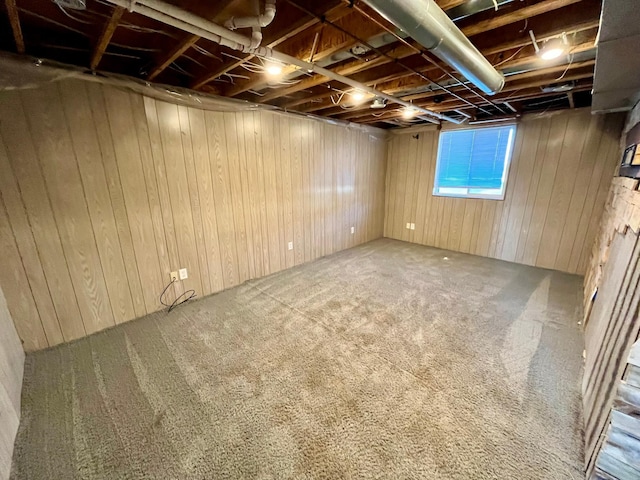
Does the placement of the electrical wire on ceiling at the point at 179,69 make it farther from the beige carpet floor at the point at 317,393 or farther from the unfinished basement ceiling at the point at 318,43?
the beige carpet floor at the point at 317,393

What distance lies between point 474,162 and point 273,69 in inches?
144

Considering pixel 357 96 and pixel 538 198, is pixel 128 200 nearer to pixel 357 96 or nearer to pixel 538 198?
pixel 357 96

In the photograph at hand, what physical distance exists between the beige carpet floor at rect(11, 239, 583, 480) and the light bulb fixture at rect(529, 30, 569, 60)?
2126 mm

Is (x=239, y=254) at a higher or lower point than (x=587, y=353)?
higher

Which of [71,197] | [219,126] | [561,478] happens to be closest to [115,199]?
[71,197]

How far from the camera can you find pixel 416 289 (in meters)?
3.03

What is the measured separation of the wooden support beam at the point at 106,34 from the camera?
1221mm

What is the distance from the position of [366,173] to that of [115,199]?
3.80 m

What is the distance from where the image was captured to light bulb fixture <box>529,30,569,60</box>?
4.99 feet

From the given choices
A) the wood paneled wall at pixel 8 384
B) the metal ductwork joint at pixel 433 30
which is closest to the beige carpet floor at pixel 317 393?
the wood paneled wall at pixel 8 384

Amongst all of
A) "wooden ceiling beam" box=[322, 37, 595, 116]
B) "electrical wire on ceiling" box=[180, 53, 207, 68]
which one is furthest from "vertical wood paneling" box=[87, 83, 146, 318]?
"wooden ceiling beam" box=[322, 37, 595, 116]

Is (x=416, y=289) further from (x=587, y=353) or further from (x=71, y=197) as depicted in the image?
(x=71, y=197)

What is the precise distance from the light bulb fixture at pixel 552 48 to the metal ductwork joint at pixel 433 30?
1.35 feet

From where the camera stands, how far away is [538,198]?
3.56 metres
